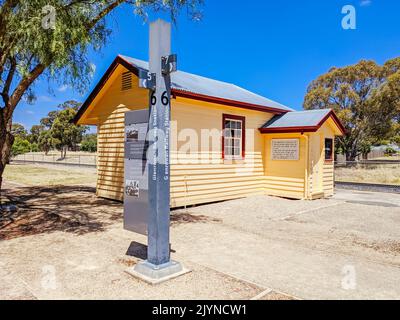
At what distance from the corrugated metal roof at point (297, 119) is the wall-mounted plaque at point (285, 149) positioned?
61 cm

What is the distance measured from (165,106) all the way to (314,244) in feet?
13.4

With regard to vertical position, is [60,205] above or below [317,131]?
below

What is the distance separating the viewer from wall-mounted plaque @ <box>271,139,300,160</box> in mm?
11922

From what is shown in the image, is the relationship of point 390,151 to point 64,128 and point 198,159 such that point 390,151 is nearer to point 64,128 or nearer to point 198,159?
point 198,159

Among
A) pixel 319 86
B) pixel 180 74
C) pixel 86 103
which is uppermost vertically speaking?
pixel 319 86

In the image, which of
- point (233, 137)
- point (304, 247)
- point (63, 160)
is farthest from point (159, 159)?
point (63, 160)

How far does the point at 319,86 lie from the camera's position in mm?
31391

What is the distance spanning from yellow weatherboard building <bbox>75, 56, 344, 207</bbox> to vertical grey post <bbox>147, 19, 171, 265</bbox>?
450cm

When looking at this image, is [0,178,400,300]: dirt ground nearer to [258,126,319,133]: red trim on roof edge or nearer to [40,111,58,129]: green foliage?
[258,126,319,133]: red trim on roof edge

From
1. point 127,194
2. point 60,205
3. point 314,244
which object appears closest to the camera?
point 127,194

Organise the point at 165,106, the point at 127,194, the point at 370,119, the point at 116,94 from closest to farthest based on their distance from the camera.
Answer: the point at 165,106 → the point at 127,194 → the point at 116,94 → the point at 370,119

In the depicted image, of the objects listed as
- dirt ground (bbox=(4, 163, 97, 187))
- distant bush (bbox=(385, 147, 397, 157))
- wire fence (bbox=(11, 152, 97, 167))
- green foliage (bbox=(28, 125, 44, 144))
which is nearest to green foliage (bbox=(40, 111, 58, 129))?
green foliage (bbox=(28, 125, 44, 144))
